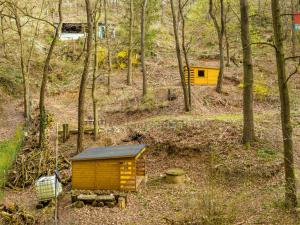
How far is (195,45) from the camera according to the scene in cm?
4628

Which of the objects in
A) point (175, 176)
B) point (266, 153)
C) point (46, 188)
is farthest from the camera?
point (266, 153)

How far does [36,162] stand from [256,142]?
10985 mm

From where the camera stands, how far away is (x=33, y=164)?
18.0m

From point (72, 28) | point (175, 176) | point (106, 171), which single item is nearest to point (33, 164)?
point (106, 171)

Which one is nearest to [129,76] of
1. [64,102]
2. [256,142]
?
[64,102]

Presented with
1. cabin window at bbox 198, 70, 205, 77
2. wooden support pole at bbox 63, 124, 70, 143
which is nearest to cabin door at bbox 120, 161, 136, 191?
wooden support pole at bbox 63, 124, 70, 143

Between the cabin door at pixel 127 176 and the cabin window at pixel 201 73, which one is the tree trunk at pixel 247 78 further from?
the cabin window at pixel 201 73

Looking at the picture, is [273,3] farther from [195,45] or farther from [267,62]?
[195,45]

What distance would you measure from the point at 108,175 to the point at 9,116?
14926mm

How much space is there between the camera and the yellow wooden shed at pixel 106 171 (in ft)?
49.9

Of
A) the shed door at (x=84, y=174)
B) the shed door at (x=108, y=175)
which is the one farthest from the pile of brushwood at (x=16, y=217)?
the shed door at (x=108, y=175)

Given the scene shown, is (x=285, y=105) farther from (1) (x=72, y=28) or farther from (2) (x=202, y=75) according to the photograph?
(1) (x=72, y=28)

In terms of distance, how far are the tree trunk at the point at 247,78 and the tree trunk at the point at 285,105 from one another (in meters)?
4.26

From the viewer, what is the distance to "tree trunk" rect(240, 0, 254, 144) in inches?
637
